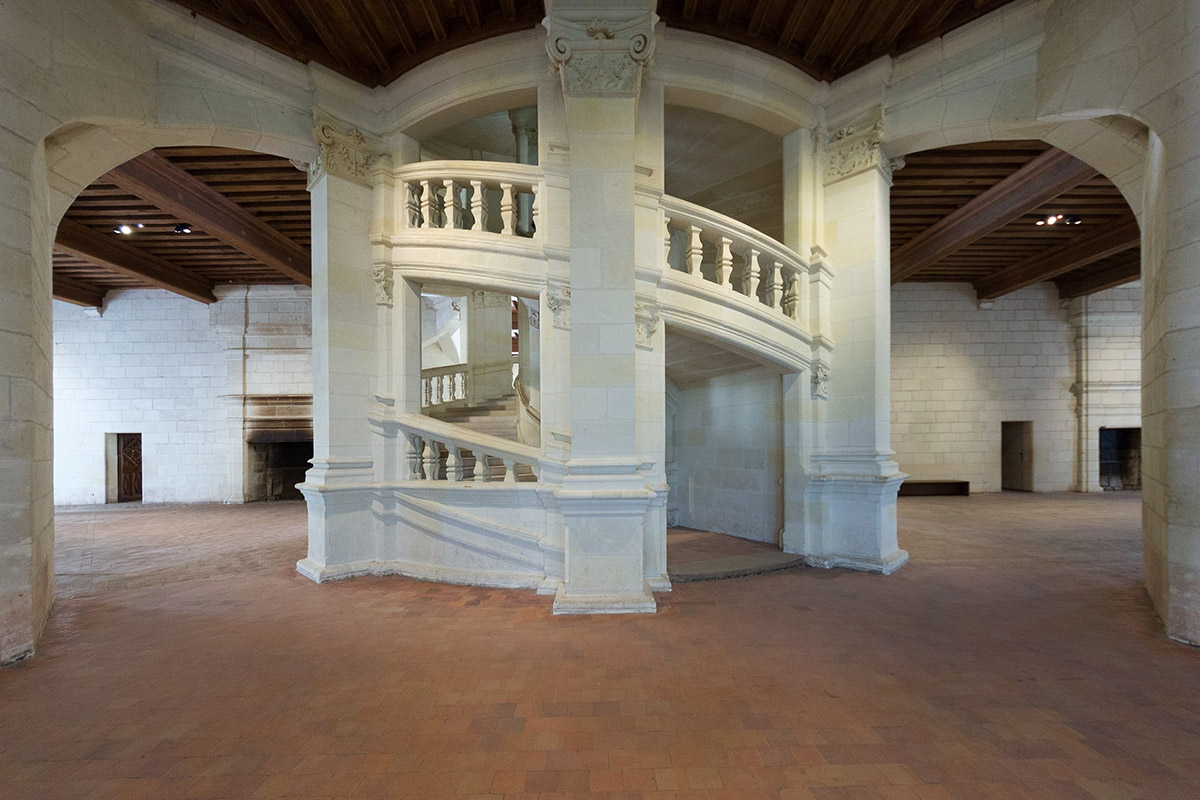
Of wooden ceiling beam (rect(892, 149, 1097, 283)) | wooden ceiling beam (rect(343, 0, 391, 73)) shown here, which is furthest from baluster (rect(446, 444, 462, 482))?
wooden ceiling beam (rect(892, 149, 1097, 283))

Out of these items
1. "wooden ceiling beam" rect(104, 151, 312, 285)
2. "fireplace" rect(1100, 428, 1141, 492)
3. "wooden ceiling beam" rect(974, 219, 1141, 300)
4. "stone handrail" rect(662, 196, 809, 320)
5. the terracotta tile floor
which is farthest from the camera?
"fireplace" rect(1100, 428, 1141, 492)

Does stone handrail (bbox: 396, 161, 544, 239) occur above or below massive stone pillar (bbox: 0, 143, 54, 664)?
above

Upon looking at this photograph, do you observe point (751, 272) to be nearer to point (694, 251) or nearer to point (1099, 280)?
point (694, 251)

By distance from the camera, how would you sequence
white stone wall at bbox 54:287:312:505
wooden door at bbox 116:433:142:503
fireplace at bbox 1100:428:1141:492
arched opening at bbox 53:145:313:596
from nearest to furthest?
1. arched opening at bbox 53:145:313:596
2. white stone wall at bbox 54:287:312:505
3. wooden door at bbox 116:433:142:503
4. fireplace at bbox 1100:428:1141:492

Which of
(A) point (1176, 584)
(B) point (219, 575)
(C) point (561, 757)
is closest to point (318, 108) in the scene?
(B) point (219, 575)

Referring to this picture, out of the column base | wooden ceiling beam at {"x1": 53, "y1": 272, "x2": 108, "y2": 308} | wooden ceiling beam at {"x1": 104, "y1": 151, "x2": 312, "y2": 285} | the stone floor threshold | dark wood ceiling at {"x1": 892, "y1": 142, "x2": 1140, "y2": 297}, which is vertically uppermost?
dark wood ceiling at {"x1": 892, "y1": 142, "x2": 1140, "y2": 297}

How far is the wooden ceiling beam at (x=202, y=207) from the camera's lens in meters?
6.19

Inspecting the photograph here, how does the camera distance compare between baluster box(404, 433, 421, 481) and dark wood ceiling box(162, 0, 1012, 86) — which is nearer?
dark wood ceiling box(162, 0, 1012, 86)

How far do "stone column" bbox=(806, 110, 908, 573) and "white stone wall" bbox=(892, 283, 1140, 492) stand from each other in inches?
312

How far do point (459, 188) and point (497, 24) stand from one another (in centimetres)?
157

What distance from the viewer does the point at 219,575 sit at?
559 cm

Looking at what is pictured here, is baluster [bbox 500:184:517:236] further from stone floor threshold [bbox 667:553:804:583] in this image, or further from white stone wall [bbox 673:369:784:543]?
Result: stone floor threshold [bbox 667:553:804:583]

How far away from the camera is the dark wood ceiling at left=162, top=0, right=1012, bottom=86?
4.81m

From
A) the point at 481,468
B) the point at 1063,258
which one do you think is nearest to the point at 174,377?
the point at 481,468
